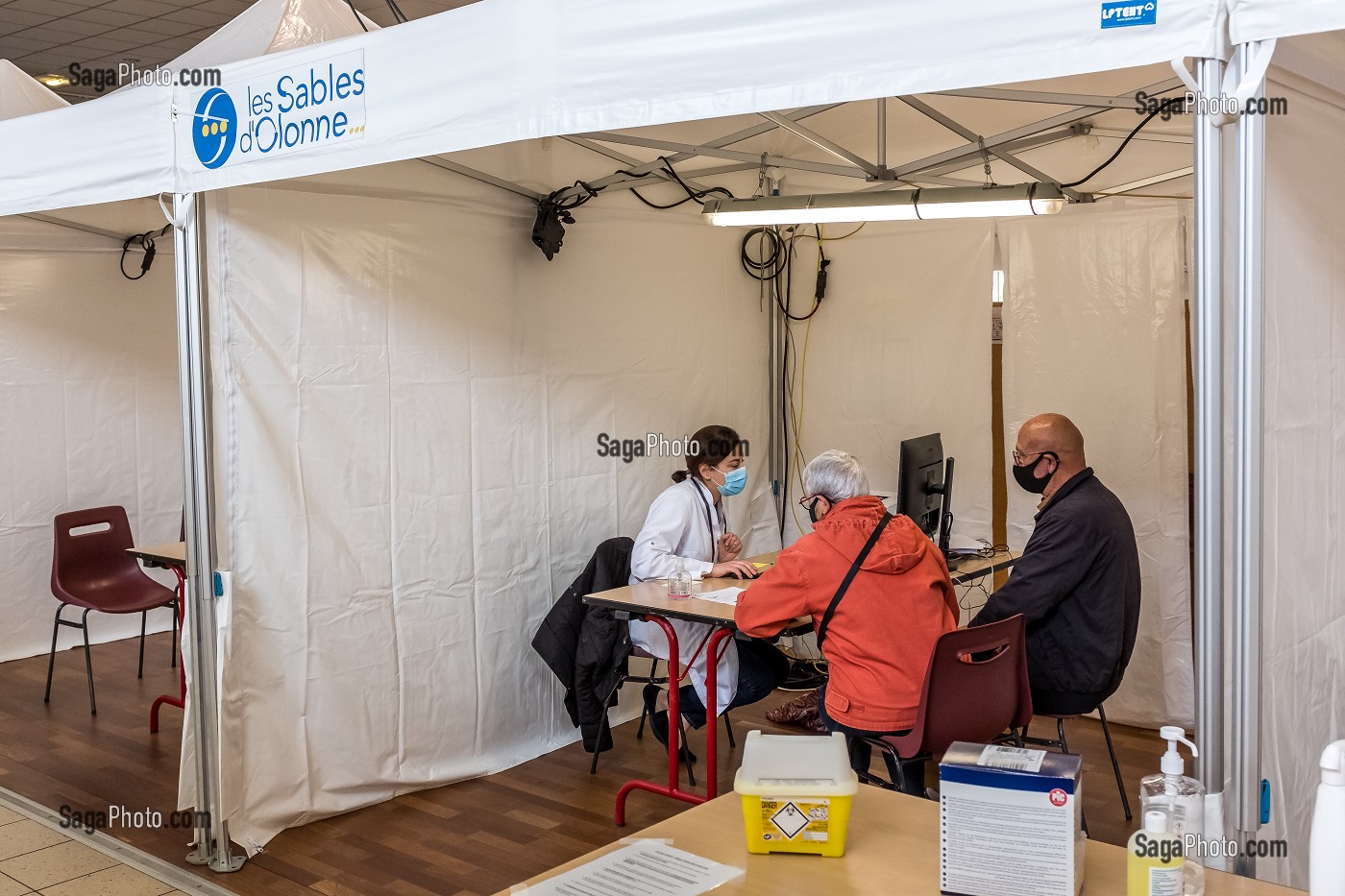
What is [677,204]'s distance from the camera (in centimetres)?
509

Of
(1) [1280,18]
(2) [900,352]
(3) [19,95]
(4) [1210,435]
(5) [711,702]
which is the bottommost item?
(5) [711,702]

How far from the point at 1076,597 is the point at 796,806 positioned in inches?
73.2

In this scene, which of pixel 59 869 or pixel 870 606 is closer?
pixel 870 606

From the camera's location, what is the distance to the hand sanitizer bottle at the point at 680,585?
12.7 feet

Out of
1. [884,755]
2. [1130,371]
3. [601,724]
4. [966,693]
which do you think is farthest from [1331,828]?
[1130,371]

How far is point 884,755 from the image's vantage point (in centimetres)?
317

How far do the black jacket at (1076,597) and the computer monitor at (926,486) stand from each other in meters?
0.87

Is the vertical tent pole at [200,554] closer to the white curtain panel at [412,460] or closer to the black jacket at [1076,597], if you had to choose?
the white curtain panel at [412,460]

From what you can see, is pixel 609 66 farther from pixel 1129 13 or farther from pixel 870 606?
pixel 870 606

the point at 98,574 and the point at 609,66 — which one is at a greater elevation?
the point at 609,66

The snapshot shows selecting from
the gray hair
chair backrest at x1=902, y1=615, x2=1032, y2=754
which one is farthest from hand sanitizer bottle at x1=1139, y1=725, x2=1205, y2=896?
the gray hair

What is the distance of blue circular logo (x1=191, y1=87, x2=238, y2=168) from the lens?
10.2 feet

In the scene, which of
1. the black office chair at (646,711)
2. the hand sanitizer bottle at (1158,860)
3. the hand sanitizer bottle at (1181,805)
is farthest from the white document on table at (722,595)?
the hand sanitizer bottle at (1158,860)

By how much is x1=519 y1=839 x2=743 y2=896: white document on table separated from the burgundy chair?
4.04 feet
